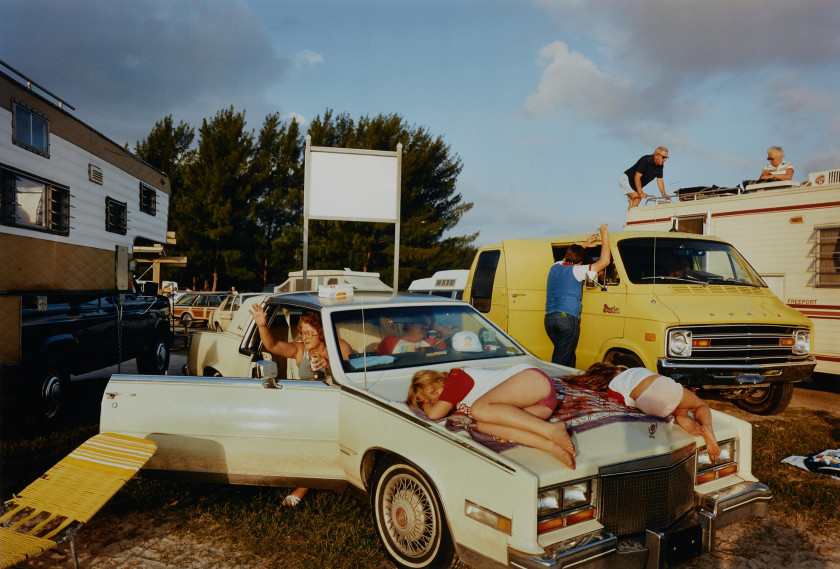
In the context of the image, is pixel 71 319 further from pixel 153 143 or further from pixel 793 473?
pixel 153 143

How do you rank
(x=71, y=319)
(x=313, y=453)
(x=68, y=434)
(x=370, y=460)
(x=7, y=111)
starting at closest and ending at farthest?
(x=370, y=460) < (x=313, y=453) < (x=68, y=434) < (x=7, y=111) < (x=71, y=319)

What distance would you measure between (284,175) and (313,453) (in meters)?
36.1

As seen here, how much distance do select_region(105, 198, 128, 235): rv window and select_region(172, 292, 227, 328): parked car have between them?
1099cm

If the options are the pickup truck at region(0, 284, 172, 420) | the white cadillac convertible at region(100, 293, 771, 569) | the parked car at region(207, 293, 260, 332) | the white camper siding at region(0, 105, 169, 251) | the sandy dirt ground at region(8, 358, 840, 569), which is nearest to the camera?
the white cadillac convertible at region(100, 293, 771, 569)

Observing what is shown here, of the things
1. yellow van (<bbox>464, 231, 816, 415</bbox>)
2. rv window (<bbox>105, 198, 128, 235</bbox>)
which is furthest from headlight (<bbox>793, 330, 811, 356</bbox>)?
rv window (<bbox>105, 198, 128, 235</bbox>)

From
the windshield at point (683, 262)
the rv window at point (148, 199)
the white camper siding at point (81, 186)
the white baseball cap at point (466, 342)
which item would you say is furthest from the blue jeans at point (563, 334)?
the rv window at point (148, 199)

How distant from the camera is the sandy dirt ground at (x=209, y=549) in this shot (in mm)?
3424

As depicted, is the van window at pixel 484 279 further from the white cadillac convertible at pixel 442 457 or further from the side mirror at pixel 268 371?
the side mirror at pixel 268 371

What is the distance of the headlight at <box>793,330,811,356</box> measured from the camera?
641 cm

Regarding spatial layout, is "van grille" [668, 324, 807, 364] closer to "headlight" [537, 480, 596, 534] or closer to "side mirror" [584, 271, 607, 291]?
"side mirror" [584, 271, 607, 291]

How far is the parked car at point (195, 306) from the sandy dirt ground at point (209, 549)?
1771cm

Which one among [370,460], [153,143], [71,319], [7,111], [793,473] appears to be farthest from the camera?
[153,143]

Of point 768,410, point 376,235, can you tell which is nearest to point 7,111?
point 768,410

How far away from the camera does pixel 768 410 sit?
7059mm
